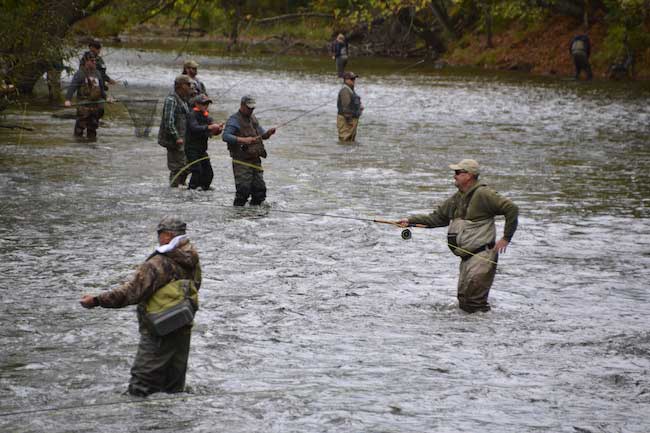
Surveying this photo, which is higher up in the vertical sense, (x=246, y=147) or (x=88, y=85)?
(x=88, y=85)

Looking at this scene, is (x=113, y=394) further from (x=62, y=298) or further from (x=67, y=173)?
(x=67, y=173)

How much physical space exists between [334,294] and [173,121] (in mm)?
5566

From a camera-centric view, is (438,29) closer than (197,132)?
No

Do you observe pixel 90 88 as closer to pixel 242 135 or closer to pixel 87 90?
pixel 87 90

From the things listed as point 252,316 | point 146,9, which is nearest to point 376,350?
point 252,316

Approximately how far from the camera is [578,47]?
41688 mm

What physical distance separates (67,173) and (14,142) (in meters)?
4.21

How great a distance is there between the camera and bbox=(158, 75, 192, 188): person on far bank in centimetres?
1576

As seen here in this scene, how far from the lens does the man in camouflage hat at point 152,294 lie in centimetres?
747

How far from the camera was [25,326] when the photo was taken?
32.2 ft

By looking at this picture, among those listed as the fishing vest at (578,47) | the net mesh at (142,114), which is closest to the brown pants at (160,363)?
the net mesh at (142,114)

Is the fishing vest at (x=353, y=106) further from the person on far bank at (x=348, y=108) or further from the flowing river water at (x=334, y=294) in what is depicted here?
the flowing river water at (x=334, y=294)

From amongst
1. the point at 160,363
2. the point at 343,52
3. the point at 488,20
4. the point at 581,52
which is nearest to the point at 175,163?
the point at 160,363

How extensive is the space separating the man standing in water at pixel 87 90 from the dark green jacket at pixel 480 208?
1160cm
